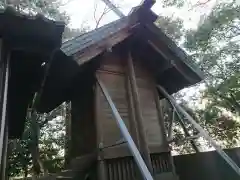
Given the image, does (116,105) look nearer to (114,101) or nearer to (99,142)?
(114,101)

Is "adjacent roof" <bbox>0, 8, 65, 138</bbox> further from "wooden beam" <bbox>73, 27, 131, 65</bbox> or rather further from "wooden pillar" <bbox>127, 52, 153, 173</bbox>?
"wooden pillar" <bbox>127, 52, 153, 173</bbox>

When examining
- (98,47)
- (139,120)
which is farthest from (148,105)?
(98,47)

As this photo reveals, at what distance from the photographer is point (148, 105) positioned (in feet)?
18.2

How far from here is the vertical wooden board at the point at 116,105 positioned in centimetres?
462

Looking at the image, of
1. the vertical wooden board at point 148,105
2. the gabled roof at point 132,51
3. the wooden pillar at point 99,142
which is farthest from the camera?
the vertical wooden board at point 148,105

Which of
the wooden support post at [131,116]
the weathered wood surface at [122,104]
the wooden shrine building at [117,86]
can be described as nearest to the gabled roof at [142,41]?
the wooden shrine building at [117,86]

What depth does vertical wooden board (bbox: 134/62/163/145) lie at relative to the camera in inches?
206

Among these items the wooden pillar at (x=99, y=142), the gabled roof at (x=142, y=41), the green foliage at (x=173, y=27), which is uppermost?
the green foliage at (x=173, y=27)

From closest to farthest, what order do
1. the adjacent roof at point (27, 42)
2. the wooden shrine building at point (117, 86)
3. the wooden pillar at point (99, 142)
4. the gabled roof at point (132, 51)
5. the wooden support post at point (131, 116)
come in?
the adjacent roof at point (27, 42)
the wooden pillar at point (99, 142)
the wooden shrine building at point (117, 86)
the gabled roof at point (132, 51)
the wooden support post at point (131, 116)

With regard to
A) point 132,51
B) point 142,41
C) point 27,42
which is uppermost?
point 142,41

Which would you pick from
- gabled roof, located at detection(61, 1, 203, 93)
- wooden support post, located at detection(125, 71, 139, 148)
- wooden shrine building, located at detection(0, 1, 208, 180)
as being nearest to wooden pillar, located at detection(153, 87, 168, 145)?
wooden shrine building, located at detection(0, 1, 208, 180)

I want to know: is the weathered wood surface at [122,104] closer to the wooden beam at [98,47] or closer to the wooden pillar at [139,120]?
the wooden pillar at [139,120]

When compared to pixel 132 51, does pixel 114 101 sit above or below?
below

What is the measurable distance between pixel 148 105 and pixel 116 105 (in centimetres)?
97
